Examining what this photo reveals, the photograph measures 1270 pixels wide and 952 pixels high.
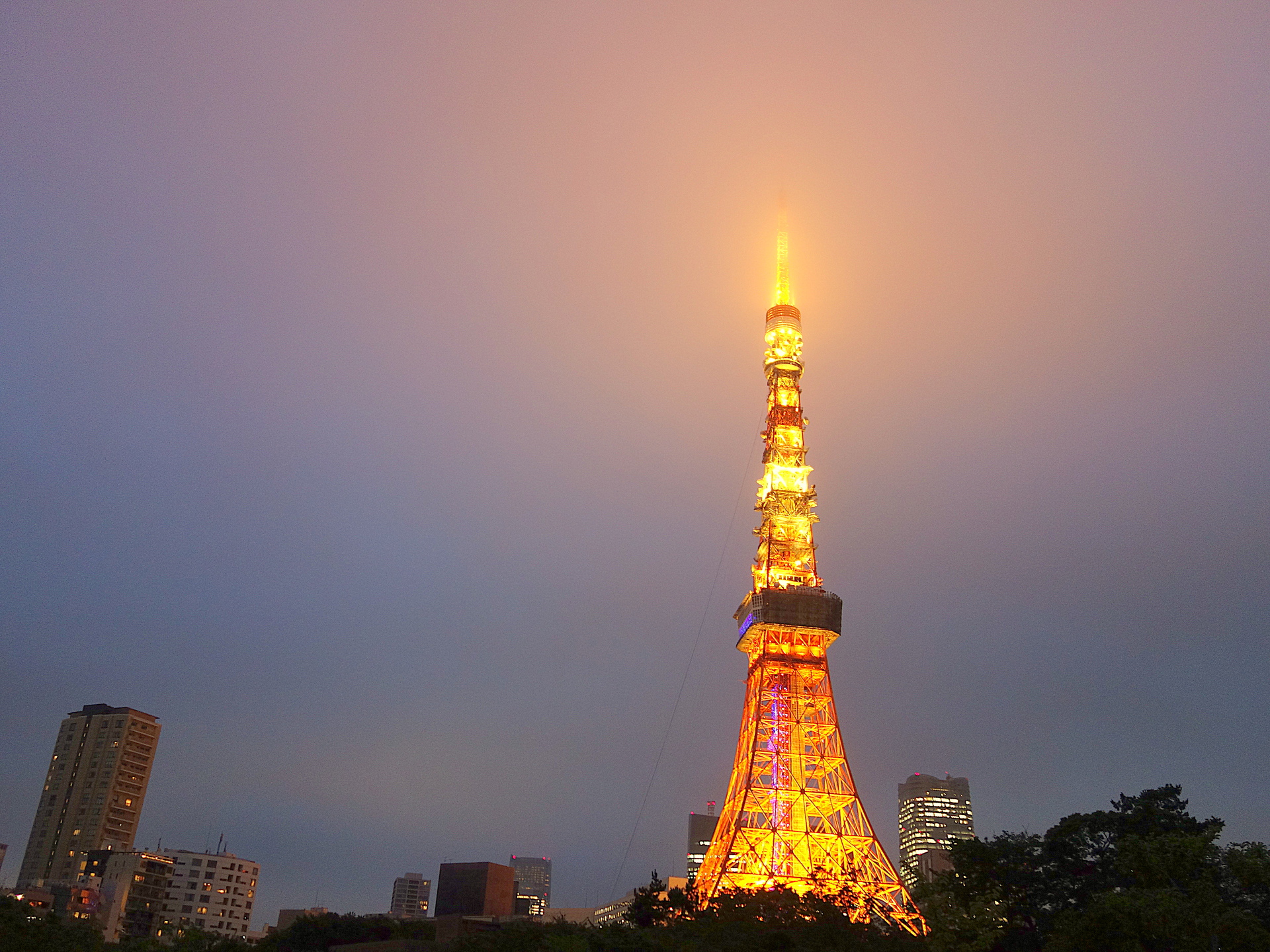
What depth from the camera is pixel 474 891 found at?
180 ft

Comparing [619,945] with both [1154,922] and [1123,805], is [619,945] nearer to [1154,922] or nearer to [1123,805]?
[1154,922]

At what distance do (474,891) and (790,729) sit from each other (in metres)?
22.0

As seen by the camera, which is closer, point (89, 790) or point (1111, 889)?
point (1111, 889)

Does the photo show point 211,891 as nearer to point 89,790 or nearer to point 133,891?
point 133,891

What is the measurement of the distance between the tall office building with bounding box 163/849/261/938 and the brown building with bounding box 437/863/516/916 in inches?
2537

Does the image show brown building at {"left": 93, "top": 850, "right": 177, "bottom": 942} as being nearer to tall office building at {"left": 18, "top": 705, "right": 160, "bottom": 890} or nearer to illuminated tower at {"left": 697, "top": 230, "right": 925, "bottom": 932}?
tall office building at {"left": 18, "top": 705, "right": 160, "bottom": 890}

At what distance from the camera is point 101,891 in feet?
340

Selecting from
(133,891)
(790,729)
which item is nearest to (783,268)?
(790,729)

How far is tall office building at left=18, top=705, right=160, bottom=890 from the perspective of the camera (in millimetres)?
122688

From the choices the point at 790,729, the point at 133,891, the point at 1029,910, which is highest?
the point at 790,729

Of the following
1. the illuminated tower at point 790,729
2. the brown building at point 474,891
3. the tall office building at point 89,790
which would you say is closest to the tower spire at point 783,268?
the illuminated tower at point 790,729

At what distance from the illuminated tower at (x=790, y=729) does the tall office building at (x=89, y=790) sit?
92.1 metres

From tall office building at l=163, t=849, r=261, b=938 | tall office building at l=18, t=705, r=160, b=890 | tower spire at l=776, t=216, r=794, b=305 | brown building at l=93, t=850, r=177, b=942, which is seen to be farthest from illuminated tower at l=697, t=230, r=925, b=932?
tall office building at l=18, t=705, r=160, b=890

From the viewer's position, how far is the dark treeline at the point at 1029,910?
2969 centimetres
